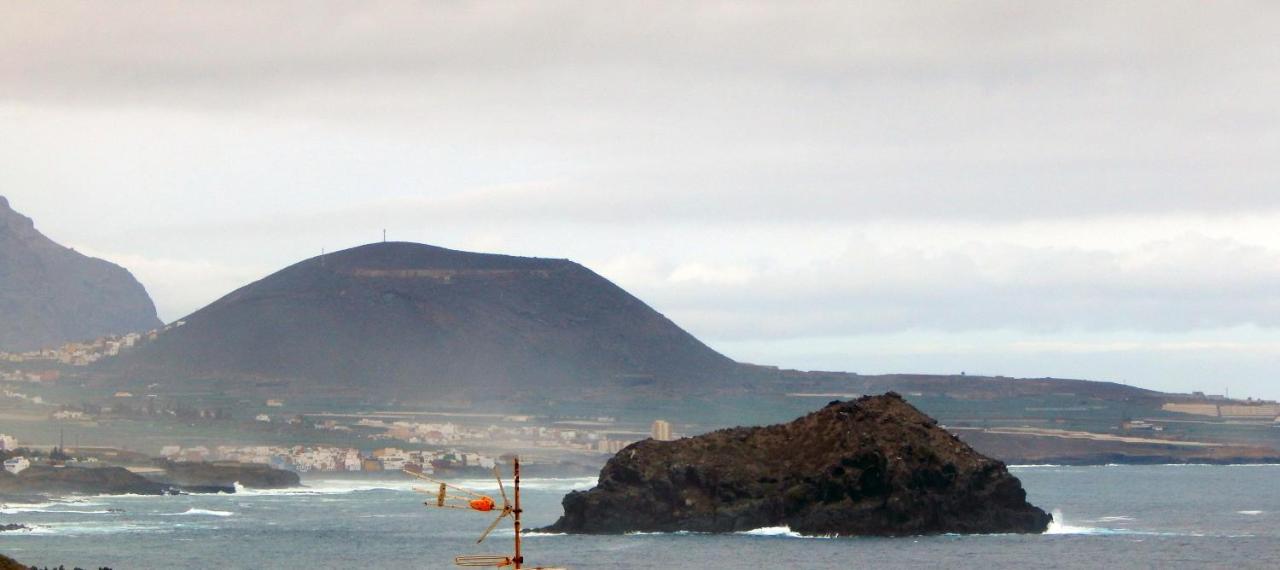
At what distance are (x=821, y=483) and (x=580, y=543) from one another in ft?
48.5

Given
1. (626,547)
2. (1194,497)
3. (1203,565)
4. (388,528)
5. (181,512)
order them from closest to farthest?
(1203,565)
(626,547)
(388,528)
(181,512)
(1194,497)

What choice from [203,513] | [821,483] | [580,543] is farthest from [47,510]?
[821,483]

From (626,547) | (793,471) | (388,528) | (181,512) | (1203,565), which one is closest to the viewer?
(1203,565)

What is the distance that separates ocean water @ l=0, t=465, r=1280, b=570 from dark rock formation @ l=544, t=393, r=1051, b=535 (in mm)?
2111

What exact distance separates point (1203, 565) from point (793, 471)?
26.1 m

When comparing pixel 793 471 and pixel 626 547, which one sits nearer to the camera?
pixel 626 547

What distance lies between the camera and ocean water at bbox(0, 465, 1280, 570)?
108500 mm

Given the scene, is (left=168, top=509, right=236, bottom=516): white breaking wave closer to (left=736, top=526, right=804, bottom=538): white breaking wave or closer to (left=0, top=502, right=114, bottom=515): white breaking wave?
(left=0, top=502, right=114, bottom=515): white breaking wave

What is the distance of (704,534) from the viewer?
409 feet

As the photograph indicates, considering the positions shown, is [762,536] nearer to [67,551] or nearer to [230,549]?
[230,549]

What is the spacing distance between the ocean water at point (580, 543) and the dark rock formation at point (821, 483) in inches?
83.1

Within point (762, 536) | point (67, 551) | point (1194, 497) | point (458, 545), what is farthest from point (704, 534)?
point (1194, 497)

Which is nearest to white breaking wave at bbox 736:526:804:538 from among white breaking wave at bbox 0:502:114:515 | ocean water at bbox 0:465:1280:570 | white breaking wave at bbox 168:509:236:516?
ocean water at bbox 0:465:1280:570

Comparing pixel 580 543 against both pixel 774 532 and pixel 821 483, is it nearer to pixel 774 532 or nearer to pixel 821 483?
pixel 774 532
